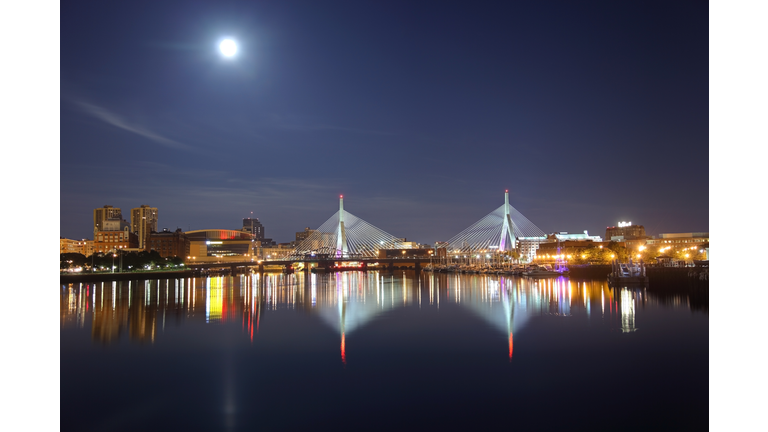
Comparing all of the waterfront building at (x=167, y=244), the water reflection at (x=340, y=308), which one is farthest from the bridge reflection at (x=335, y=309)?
the waterfront building at (x=167, y=244)

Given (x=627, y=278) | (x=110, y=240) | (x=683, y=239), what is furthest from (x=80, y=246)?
(x=683, y=239)

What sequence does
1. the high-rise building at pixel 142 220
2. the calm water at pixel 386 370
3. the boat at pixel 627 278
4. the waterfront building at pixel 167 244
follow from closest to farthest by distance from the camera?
the calm water at pixel 386 370 < the boat at pixel 627 278 < the waterfront building at pixel 167 244 < the high-rise building at pixel 142 220

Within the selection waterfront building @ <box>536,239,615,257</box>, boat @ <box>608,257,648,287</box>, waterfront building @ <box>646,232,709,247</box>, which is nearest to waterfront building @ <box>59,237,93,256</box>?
boat @ <box>608,257,648,287</box>

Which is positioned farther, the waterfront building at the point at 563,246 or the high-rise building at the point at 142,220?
the high-rise building at the point at 142,220

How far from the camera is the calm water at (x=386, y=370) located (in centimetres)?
550

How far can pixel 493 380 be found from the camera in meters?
7.02

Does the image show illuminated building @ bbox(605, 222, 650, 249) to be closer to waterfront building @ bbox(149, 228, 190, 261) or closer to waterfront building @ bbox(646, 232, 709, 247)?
waterfront building @ bbox(646, 232, 709, 247)

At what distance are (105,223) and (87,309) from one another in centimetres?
4379

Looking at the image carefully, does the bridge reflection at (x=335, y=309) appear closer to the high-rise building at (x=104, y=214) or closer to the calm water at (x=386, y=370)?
the calm water at (x=386, y=370)

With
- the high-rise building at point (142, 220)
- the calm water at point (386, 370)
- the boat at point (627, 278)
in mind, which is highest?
the high-rise building at point (142, 220)

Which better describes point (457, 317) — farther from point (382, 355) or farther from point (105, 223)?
point (105, 223)

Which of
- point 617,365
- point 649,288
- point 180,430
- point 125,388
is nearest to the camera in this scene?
point 180,430
